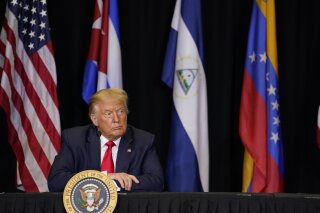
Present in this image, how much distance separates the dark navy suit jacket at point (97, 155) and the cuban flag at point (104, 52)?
1.56 m

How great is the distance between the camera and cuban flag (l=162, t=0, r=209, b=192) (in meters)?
5.11

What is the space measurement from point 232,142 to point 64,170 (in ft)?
8.35

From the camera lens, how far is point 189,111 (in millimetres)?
5105

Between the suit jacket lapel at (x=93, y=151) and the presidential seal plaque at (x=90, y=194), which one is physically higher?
the suit jacket lapel at (x=93, y=151)

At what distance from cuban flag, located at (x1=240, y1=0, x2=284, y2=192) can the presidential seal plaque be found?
260cm

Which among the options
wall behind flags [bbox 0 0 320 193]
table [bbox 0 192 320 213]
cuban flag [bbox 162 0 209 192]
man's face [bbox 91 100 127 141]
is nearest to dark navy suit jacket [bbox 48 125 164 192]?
man's face [bbox 91 100 127 141]

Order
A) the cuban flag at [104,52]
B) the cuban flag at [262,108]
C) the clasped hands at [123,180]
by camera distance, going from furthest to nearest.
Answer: the cuban flag at [104,52] → the cuban flag at [262,108] → the clasped hands at [123,180]

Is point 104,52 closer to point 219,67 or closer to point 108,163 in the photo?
point 219,67

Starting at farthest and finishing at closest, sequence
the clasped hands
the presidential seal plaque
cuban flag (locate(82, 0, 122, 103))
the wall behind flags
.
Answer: the wall behind flags, cuban flag (locate(82, 0, 122, 103)), the clasped hands, the presidential seal plaque

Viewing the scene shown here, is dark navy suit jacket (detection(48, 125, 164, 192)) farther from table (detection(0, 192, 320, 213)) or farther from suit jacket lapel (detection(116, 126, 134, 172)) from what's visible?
table (detection(0, 192, 320, 213))

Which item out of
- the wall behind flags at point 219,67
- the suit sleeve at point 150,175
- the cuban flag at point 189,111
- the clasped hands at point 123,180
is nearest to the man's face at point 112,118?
the suit sleeve at point 150,175

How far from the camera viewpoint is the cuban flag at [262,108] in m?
5.07

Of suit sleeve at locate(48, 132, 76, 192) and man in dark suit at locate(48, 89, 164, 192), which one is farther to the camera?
man in dark suit at locate(48, 89, 164, 192)

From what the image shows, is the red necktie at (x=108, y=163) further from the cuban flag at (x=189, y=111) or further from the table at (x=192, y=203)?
the cuban flag at (x=189, y=111)
